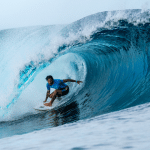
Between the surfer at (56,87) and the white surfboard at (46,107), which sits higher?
the surfer at (56,87)

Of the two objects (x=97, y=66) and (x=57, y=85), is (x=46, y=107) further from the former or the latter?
(x=97, y=66)

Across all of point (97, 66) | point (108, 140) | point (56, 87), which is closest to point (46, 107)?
point (56, 87)

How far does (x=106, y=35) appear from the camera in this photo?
14.2 feet

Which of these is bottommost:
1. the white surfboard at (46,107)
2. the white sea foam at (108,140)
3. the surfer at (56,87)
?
the white surfboard at (46,107)

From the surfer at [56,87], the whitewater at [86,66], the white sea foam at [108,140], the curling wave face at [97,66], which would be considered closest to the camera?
the white sea foam at [108,140]

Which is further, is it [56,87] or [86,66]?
[86,66]

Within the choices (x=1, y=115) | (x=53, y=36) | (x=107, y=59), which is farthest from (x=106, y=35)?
(x=1, y=115)

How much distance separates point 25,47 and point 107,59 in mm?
2104

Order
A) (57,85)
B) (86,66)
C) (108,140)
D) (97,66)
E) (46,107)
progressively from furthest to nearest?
1. (86,66)
2. (97,66)
3. (46,107)
4. (57,85)
5. (108,140)

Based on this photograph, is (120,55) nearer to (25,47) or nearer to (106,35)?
(106,35)

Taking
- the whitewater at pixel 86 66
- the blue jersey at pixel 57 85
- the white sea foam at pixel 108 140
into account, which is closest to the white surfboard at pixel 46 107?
the whitewater at pixel 86 66

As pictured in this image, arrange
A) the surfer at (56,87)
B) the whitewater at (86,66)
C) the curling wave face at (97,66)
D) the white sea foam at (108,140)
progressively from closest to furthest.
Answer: the white sea foam at (108,140), the surfer at (56,87), the whitewater at (86,66), the curling wave face at (97,66)

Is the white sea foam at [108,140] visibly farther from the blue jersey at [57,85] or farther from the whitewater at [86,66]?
the blue jersey at [57,85]

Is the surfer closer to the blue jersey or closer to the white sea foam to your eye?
the blue jersey
